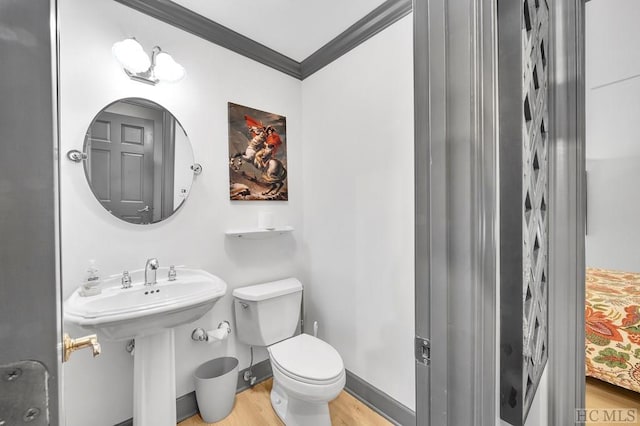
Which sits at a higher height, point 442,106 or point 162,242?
point 442,106

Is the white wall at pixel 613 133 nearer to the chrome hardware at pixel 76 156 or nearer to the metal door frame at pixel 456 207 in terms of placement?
the metal door frame at pixel 456 207

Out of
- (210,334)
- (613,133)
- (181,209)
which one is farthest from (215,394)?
(613,133)

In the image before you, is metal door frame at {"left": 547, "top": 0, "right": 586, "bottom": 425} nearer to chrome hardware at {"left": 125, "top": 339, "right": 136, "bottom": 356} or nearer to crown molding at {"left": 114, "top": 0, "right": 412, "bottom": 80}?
crown molding at {"left": 114, "top": 0, "right": 412, "bottom": 80}

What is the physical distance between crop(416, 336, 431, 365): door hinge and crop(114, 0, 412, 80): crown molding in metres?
1.63

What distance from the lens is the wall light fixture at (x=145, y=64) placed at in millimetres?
1377

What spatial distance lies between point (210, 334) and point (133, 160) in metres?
1.10

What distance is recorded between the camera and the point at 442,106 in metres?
0.62

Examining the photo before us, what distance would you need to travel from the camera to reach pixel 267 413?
1.63m

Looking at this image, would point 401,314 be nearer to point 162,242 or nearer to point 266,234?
point 266,234

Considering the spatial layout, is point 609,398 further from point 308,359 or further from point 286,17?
point 286,17

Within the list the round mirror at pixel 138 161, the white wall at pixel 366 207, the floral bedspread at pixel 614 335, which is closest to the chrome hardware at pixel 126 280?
the round mirror at pixel 138 161

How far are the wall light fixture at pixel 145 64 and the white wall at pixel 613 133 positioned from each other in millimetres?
2827

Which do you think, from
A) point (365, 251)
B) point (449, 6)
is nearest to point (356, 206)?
point (365, 251)

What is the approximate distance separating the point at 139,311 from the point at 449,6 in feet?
4.73
